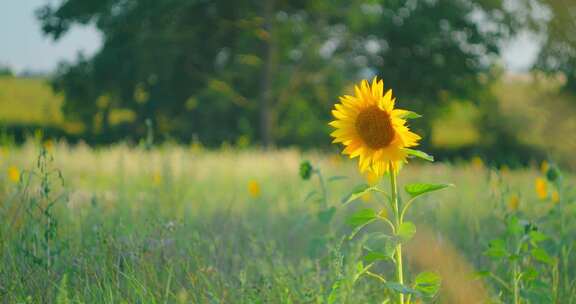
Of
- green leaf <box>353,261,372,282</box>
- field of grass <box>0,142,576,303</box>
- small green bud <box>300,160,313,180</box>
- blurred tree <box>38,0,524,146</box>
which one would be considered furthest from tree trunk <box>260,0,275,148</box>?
green leaf <box>353,261,372,282</box>

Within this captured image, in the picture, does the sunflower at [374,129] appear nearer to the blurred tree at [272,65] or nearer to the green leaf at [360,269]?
the green leaf at [360,269]

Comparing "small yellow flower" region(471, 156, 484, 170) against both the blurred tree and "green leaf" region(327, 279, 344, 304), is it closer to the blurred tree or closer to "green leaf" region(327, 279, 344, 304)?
"green leaf" region(327, 279, 344, 304)

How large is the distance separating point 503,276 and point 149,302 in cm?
185

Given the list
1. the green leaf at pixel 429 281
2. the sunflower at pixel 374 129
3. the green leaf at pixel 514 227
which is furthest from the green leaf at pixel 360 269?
the green leaf at pixel 514 227

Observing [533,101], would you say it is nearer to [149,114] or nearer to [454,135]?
[454,135]

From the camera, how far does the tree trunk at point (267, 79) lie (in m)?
14.3

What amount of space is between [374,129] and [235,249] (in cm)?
185

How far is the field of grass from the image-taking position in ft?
7.36

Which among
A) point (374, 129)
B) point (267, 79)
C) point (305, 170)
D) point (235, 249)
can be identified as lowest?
point (235, 249)

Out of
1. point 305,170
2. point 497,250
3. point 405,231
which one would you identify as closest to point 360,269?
point 405,231

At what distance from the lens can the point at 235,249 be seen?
350 cm

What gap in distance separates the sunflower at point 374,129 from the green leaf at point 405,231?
7.4 inches

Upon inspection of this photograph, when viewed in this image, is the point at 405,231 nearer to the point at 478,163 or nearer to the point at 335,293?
the point at 335,293

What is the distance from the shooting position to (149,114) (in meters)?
16.1
